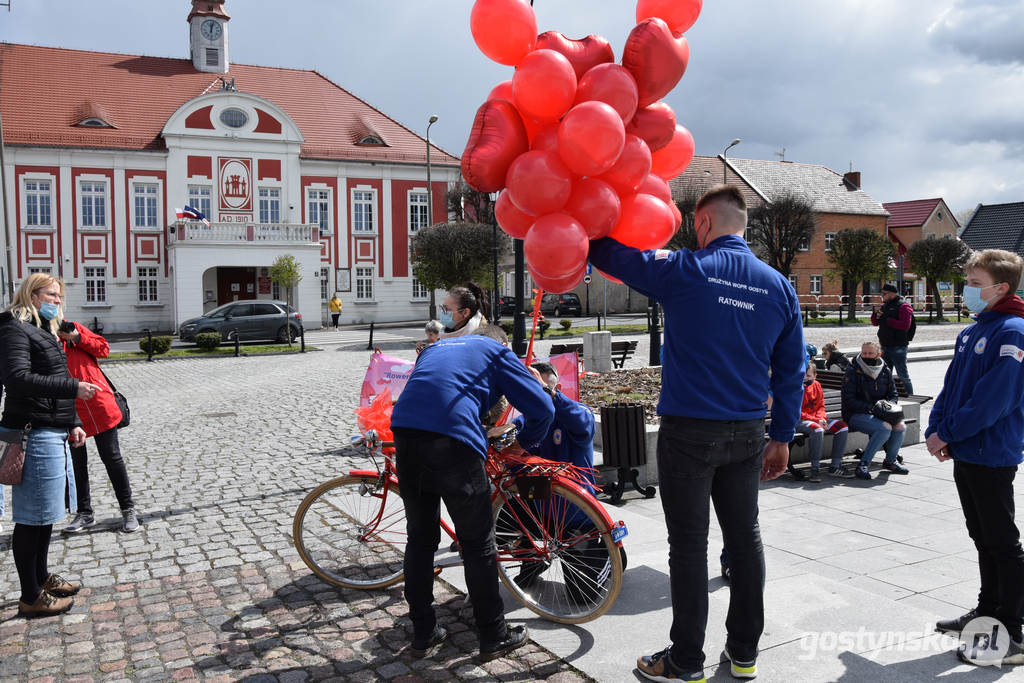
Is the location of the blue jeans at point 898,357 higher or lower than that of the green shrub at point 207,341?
lower

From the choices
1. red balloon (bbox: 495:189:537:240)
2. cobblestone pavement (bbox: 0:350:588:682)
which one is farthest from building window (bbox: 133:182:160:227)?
red balloon (bbox: 495:189:537:240)

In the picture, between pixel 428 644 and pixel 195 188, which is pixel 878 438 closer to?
pixel 428 644

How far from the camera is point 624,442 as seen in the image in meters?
6.95

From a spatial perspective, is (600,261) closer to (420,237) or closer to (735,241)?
(735,241)

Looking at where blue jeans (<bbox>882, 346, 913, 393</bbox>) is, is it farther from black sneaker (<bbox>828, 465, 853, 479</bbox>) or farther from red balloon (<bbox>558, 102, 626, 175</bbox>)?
red balloon (<bbox>558, 102, 626, 175</bbox>)

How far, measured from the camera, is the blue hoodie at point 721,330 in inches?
126

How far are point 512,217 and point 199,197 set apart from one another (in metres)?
41.7

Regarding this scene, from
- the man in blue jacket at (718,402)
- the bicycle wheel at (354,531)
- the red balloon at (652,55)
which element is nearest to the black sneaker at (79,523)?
the bicycle wheel at (354,531)

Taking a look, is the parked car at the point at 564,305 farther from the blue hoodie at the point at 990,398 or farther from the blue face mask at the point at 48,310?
the blue hoodie at the point at 990,398

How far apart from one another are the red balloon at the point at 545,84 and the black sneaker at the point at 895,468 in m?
5.70

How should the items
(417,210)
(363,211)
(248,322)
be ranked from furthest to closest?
(417,210) → (363,211) → (248,322)

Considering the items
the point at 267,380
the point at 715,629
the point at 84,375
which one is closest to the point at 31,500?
the point at 84,375

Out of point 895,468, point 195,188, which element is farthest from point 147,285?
point 895,468

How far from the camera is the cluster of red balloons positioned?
359 cm
